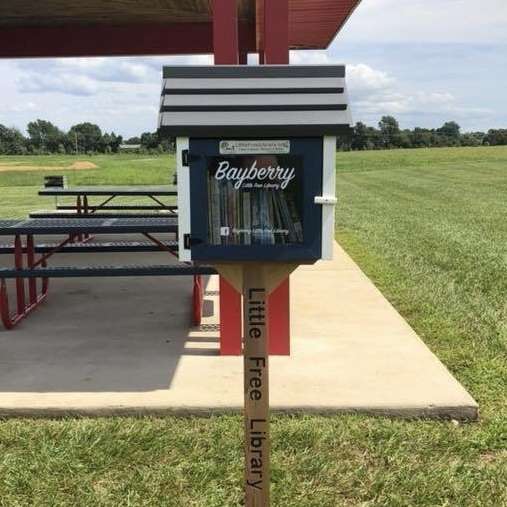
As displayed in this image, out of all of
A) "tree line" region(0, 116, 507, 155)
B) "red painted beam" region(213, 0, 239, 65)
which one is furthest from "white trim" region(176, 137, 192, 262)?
"tree line" region(0, 116, 507, 155)

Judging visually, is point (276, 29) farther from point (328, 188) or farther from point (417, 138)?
point (417, 138)

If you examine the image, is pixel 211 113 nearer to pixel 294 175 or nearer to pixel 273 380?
pixel 294 175

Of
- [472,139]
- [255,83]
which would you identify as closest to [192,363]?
[255,83]

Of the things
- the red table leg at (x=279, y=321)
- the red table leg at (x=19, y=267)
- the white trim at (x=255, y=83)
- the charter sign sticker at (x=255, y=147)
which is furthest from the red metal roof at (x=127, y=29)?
the charter sign sticker at (x=255, y=147)

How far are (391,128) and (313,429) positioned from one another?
90.0 m

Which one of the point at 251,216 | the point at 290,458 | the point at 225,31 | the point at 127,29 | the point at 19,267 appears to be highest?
the point at 127,29

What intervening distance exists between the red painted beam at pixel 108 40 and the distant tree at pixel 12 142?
83470 mm

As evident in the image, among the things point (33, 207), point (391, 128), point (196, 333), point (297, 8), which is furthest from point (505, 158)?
point (391, 128)

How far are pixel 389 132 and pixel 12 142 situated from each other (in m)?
50.2

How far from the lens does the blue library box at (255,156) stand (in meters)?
2.15

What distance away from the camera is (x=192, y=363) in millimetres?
4188

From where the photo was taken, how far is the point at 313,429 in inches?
128

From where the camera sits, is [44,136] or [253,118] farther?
[44,136]

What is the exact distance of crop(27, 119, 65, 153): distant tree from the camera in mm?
96125
